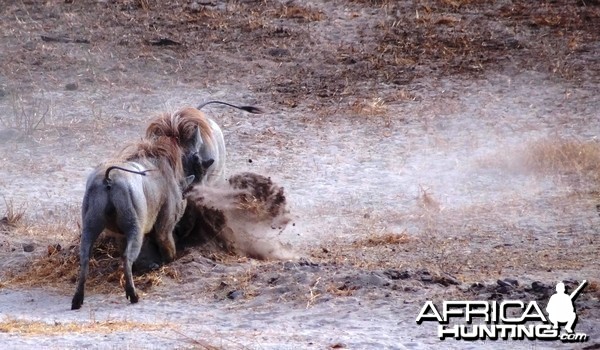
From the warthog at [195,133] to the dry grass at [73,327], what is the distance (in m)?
2.12

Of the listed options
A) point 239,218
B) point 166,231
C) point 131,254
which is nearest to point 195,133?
point 239,218

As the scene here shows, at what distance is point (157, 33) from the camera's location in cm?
1525

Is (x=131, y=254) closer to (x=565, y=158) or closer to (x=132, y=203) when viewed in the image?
(x=132, y=203)

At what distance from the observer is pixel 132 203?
25.3ft

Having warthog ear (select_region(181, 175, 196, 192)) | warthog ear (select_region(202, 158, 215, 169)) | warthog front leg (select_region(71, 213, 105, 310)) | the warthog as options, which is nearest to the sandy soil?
warthog front leg (select_region(71, 213, 105, 310))

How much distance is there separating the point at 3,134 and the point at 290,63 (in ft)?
12.1

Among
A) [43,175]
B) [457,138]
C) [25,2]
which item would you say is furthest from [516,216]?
[25,2]

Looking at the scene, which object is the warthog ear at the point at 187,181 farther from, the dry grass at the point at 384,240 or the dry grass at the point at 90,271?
the dry grass at the point at 384,240

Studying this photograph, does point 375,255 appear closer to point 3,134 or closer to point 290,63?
point 3,134

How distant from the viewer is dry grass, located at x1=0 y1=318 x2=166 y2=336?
22.0 feet

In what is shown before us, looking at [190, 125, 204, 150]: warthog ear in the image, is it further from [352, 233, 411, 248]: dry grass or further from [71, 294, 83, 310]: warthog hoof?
[71, 294, 83, 310]: warthog hoof

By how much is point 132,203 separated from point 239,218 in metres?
1.43

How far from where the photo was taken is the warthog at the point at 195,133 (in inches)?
351

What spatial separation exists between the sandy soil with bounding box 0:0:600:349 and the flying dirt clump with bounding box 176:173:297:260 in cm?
22
